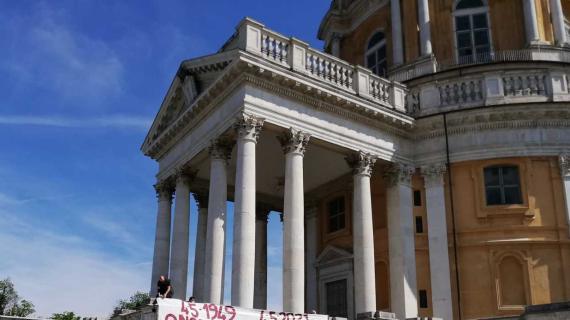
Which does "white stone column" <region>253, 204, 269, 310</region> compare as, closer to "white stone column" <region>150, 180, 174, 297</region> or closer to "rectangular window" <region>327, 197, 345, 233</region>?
"rectangular window" <region>327, 197, 345, 233</region>

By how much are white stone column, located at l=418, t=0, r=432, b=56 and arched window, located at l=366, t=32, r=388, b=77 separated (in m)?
2.03

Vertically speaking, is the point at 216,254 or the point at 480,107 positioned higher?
the point at 480,107

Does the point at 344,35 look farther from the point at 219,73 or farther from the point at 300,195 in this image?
the point at 300,195

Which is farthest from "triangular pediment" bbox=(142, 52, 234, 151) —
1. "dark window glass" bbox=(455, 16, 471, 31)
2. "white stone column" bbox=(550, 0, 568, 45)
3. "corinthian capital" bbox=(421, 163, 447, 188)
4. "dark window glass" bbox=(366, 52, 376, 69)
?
"white stone column" bbox=(550, 0, 568, 45)

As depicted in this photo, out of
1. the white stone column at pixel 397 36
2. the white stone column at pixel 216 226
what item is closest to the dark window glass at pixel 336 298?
the white stone column at pixel 216 226

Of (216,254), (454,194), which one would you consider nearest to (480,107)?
(454,194)

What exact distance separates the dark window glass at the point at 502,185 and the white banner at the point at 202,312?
9565 mm

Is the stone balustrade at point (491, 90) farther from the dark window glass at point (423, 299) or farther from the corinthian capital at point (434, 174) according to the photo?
the dark window glass at point (423, 299)

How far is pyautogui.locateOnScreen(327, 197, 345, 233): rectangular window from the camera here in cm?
2267

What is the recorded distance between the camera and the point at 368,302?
1784cm

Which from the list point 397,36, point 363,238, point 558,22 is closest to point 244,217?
point 363,238

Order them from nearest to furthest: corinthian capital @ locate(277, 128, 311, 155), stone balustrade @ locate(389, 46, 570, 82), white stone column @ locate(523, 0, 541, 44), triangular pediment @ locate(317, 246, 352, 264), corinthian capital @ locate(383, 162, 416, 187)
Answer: corinthian capital @ locate(277, 128, 311, 155), corinthian capital @ locate(383, 162, 416, 187), triangular pediment @ locate(317, 246, 352, 264), stone balustrade @ locate(389, 46, 570, 82), white stone column @ locate(523, 0, 541, 44)

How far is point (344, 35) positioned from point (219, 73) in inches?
450

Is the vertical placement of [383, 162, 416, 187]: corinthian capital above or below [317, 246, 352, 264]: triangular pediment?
above
